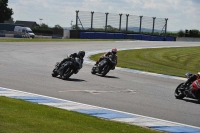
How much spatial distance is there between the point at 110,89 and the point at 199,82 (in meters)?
3.27

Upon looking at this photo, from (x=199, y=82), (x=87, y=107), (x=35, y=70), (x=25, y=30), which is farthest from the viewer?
(x=25, y=30)

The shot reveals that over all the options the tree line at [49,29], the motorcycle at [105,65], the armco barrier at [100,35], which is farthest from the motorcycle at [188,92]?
the tree line at [49,29]

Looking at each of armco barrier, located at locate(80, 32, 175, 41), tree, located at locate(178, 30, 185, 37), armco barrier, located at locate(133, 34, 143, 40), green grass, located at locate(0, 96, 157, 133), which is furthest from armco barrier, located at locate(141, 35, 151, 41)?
green grass, located at locate(0, 96, 157, 133)

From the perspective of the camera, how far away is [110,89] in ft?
57.5

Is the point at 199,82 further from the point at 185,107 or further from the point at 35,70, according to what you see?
the point at 35,70

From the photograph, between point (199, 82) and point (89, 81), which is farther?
point (89, 81)

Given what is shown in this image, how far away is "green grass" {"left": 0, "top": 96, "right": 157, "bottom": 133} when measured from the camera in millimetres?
8875

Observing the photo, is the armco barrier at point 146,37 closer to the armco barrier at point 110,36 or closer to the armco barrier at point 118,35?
the armco barrier at point 118,35

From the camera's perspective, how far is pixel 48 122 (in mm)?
9578

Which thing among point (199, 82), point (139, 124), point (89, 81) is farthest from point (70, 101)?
point (89, 81)

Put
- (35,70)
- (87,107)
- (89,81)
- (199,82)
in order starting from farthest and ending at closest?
(35,70) < (89,81) < (199,82) < (87,107)

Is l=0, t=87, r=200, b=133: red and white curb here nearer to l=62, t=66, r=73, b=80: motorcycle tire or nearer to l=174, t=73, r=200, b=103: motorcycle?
l=174, t=73, r=200, b=103: motorcycle

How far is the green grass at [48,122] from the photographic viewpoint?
8.88 metres

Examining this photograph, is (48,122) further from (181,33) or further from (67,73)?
(181,33)
